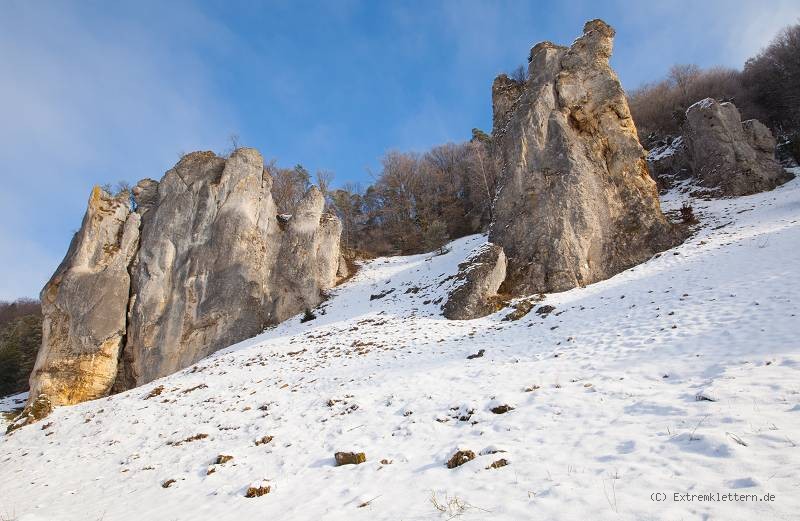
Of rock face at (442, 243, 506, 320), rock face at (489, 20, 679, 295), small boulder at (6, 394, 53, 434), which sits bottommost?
small boulder at (6, 394, 53, 434)

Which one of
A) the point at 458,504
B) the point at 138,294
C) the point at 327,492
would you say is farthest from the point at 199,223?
the point at 458,504

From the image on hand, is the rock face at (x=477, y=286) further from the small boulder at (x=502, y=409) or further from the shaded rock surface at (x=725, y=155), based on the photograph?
the shaded rock surface at (x=725, y=155)

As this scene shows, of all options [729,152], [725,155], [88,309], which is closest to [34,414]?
[88,309]

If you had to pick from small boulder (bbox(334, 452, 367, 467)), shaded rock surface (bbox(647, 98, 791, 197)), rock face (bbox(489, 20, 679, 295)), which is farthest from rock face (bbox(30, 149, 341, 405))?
shaded rock surface (bbox(647, 98, 791, 197))

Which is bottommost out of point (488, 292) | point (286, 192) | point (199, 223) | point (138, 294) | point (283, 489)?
point (283, 489)

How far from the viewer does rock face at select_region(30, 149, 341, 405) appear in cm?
1959

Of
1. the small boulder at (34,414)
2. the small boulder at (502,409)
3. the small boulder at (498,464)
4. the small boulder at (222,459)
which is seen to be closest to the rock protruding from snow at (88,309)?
the small boulder at (34,414)

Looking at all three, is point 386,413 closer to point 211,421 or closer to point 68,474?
point 211,421

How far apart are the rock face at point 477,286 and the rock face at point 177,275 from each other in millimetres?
9616

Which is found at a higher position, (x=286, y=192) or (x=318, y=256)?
(x=286, y=192)

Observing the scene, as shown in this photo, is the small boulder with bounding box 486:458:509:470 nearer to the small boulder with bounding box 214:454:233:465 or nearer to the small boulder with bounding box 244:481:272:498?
the small boulder with bounding box 244:481:272:498

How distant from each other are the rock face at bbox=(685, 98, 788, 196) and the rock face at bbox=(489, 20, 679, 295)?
8824 mm

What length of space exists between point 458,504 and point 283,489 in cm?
310

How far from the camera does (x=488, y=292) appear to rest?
1662 centimetres
